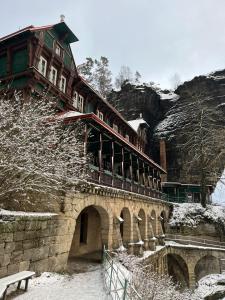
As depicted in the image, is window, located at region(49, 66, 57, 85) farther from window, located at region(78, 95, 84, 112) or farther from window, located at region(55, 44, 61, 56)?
window, located at region(78, 95, 84, 112)

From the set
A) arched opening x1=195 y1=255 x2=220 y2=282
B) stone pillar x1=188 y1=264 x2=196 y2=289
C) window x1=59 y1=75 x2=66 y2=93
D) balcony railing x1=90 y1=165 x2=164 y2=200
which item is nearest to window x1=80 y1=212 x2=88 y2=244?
balcony railing x1=90 y1=165 x2=164 y2=200

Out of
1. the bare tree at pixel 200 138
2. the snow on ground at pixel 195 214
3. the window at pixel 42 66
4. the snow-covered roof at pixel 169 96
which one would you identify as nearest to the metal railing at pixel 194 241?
the snow on ground at pixel 195 214

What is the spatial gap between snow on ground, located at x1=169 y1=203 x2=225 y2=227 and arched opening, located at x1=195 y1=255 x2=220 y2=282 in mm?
4742

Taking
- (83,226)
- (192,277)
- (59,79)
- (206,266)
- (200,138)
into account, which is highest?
(59,79)

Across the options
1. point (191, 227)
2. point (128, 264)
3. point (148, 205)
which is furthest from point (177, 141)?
point (128, 264)

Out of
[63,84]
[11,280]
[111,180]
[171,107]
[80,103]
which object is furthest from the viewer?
[171,107]

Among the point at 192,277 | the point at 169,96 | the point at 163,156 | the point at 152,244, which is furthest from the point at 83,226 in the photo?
the point at 169,96

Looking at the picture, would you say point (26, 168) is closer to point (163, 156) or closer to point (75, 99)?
point (75, 99)

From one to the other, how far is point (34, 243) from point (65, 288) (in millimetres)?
Answer: 2050

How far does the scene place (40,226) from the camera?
10.2 meters

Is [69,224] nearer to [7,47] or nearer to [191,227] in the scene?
[7,47]

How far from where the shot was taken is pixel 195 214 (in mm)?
31141

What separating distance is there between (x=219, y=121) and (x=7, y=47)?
1451 inches

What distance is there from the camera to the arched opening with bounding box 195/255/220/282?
24922 mm
